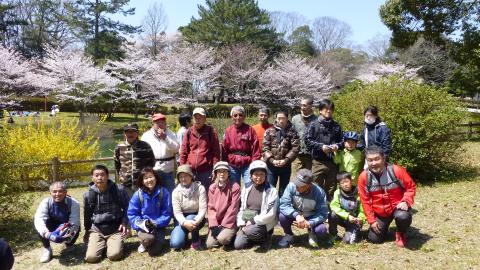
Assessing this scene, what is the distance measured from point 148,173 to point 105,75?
981 inches

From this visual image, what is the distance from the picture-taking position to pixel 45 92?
29.3 metres

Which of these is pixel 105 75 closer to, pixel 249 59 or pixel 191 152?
pixel 249 59

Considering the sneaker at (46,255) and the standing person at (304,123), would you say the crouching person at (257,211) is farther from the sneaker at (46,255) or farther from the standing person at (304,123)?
the sneaker at (46,255)

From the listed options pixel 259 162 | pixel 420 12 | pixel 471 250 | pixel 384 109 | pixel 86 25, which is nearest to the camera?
pixel 471 250

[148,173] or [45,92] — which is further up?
[45,92]

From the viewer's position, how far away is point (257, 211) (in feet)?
15.1

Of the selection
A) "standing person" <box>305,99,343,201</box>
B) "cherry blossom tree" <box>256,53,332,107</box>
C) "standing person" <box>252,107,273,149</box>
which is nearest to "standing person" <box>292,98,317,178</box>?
"standing person" <box>305,99,343,201</box>

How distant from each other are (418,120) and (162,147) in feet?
16.5

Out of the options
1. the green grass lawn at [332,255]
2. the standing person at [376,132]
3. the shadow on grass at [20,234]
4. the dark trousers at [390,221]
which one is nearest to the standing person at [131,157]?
the green grass lawn at [332,255]

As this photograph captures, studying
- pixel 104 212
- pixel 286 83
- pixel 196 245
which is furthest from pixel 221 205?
pixel 286 83

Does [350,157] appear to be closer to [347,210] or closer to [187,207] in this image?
[347,210]

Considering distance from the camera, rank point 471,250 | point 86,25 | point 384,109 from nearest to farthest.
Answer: point 471,250, point 384,109, point 86,25

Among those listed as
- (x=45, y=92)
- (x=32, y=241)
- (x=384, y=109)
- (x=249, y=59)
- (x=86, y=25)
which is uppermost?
(x=86, y=25)

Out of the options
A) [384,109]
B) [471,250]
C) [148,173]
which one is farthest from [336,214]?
[384,109]
